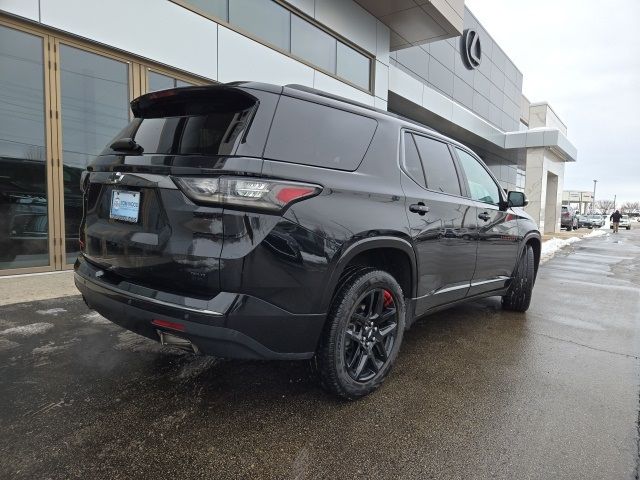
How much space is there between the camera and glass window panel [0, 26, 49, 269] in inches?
210

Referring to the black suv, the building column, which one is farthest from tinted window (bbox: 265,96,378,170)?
the building column

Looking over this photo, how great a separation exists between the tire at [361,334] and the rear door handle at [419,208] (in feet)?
1.71

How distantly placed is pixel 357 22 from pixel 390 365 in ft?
33.8

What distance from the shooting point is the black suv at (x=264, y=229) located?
1948 millimetres

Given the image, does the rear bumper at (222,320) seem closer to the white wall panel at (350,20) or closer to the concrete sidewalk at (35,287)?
the concrete sidewalk at (35,287)

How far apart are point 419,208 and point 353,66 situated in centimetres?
920

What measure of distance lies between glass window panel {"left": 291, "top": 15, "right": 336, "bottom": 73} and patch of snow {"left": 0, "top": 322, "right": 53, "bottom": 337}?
7.57 m

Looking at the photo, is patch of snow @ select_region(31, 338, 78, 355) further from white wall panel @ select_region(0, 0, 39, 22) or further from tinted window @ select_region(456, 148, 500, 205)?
white wall panel @ select_region(0, 0, 39, 22)

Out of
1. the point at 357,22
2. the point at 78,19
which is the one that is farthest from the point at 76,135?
the point at 357,22

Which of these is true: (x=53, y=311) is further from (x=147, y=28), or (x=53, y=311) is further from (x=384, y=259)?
(x=147, y=28)

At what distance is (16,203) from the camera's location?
5.50 metres

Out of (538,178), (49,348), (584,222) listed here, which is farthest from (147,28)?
(584,222)

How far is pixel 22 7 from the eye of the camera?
516 centimetres

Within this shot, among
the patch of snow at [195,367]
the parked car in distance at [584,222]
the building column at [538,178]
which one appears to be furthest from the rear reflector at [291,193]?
the parked car in distance at [584,222]
